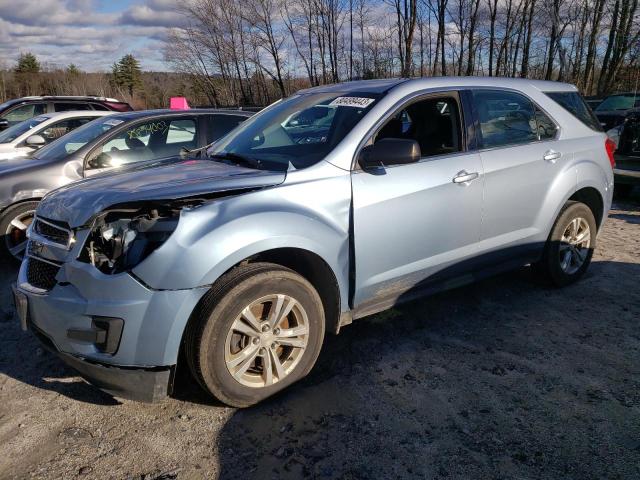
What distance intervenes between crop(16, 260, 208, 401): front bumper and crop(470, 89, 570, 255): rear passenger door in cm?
230

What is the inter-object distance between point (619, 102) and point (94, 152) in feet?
39.1

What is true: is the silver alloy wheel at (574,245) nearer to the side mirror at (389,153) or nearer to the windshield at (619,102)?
the side mirror at (389,153)

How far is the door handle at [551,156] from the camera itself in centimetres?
400

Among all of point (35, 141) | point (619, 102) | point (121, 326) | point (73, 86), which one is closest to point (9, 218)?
point (35, 141)

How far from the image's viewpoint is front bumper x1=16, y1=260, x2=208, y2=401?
2.40m

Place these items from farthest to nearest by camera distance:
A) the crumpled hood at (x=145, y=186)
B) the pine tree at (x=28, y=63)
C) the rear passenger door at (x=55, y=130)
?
the pine tree at (x=28, y=63)
the rear passenger door at (x=55, y=130)
the crumpled hood at (x=145, y=186)

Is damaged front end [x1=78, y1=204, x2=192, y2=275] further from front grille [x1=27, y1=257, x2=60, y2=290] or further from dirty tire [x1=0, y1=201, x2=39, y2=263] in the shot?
dirty tire [x1=0, y1=201, x2=39, y2=263]

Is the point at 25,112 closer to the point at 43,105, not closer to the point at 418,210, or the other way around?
the point at 43,105

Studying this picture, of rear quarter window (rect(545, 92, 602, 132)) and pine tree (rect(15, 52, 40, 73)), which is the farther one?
pine tree (rect(15, 52, 40, 73))

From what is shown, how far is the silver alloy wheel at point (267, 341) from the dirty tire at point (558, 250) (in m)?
2.49

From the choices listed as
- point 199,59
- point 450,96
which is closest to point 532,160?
point 450,96

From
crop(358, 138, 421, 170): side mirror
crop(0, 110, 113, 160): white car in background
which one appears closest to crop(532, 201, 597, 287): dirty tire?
crop(358, 138, 421, 170): side mirror

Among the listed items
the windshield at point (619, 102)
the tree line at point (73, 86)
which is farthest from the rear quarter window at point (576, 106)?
the tree line at point (73, 86)

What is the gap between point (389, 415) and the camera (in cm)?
271
